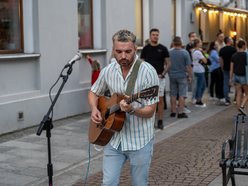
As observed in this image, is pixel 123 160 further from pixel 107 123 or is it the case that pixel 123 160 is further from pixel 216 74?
pixel 216 74

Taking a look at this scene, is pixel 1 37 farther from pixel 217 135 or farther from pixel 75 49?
pixel 217 135

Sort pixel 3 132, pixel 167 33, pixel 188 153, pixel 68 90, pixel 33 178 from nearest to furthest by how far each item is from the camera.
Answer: pixel 33 178 → pixel 188 153 → pixel 3 132 → pixel 68 90 → pixel 167 33

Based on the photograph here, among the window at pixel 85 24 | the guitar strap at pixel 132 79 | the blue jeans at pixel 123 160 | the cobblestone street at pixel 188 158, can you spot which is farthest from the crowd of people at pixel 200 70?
the guitar strap at pixel 132 79

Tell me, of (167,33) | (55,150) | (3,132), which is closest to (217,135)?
(55,150)

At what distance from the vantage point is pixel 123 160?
4.40 meters

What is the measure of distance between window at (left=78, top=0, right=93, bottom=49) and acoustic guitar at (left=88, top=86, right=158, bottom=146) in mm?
8103

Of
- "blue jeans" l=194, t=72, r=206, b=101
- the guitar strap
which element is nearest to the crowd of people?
"blue jeans" l=194, t=72, r=206, b=101

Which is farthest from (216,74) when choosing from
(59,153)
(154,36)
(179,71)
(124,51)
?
(124,51)

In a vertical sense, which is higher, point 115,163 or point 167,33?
point 167,33

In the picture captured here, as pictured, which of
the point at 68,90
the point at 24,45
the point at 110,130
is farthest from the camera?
the point at 68,90

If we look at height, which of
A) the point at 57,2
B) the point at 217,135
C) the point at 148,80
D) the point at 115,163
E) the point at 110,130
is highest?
the point at 57,2

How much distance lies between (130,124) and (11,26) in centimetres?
658

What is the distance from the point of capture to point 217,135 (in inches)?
385

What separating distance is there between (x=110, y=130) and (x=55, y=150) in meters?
4.23
